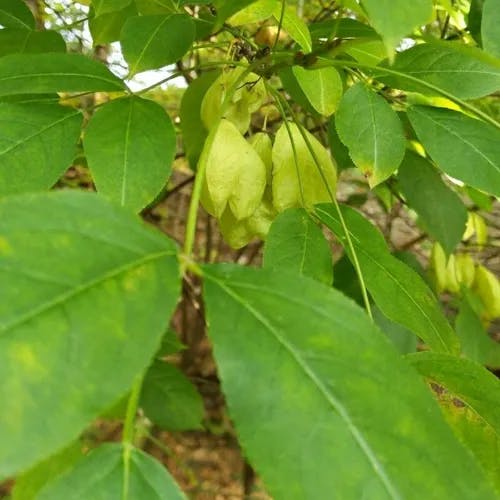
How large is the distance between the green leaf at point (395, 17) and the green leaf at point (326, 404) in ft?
0.49

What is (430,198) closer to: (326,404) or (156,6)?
(156,6)

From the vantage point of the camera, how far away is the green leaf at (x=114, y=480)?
37 centimetres

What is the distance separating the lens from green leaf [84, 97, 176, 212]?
60 centimetres

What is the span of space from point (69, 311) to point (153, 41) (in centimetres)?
44

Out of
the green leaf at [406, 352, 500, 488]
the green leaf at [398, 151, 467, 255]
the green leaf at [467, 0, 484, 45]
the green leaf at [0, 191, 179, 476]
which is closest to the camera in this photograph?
the green leaf at [0, 191, 179, 476]

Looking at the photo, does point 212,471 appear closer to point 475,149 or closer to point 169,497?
point 475,149

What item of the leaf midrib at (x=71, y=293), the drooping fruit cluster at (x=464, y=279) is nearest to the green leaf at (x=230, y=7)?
the leaf midrib at (x=71, y=293)

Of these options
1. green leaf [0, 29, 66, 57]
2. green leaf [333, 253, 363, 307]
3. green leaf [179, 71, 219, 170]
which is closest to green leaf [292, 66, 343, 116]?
green leaf [179, 71, 219, 170]

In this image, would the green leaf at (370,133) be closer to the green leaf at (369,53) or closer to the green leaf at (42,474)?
the green leaf at (369,53)

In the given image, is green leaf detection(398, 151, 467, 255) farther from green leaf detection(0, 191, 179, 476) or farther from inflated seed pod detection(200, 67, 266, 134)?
green leaf detection(0, 191, 179, 476)

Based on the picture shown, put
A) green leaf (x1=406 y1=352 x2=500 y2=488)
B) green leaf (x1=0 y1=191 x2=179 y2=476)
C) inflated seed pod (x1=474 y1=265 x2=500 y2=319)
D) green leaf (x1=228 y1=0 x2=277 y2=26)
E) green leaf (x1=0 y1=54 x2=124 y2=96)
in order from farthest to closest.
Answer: inflated seed pod (x1=474 y1=265 x2=500 y2=319) < green leaf (x1=228 y1=0 x2=277 y2=26) < green leaf (x1=0 y1=54 x2=124 y2=96) < green leaf (x1=406 y1=352 x2=500 y2=488) < green leaf (x1=0 y1=191 x2=179 y2=476)

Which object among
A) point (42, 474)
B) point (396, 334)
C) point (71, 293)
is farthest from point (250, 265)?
point (396, 334)

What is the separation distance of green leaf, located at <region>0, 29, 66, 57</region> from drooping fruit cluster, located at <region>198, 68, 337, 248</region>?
244mm

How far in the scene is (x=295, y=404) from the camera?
37 cm
